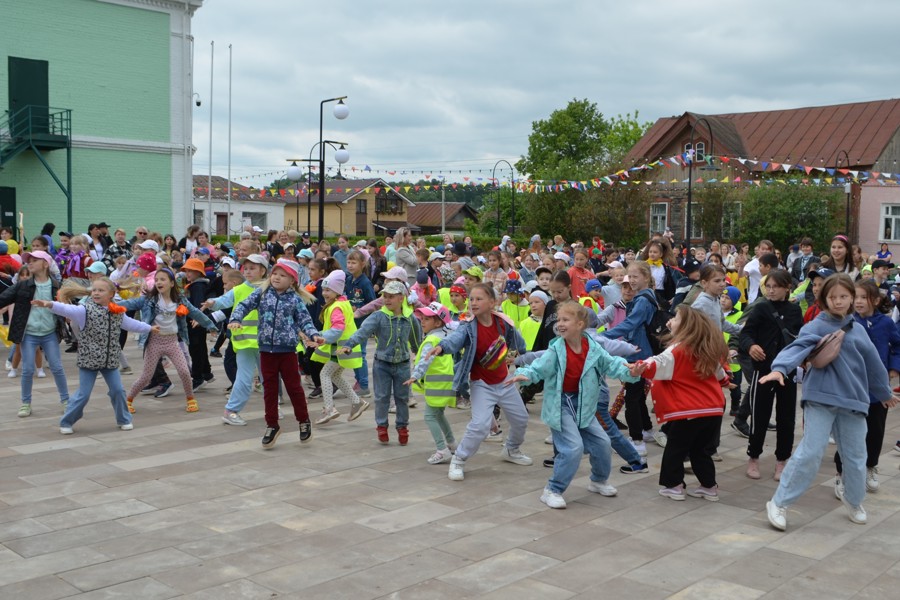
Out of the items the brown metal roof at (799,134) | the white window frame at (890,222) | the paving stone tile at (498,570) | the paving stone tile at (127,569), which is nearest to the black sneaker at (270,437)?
the paving stone tile at (127,569)

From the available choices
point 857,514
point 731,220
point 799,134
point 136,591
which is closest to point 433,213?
point 799,134

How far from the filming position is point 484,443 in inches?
328

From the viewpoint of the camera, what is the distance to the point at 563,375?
20.9 feet

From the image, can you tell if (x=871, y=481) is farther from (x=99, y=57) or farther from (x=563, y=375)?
(x=99, y=57)

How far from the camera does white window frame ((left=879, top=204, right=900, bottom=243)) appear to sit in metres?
40.2

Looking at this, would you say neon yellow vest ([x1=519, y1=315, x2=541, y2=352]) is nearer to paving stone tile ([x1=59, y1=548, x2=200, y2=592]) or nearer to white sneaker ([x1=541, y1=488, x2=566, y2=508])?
white sneaker ([x1=541, y1=488, x2=566, y2=508])

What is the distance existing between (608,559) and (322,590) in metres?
1.69

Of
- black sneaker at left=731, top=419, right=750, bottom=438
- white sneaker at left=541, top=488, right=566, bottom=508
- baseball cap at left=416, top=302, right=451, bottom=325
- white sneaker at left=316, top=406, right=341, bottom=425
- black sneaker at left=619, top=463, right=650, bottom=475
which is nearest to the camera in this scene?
white sneaker at left=541, top=488, right=566, bottom=508

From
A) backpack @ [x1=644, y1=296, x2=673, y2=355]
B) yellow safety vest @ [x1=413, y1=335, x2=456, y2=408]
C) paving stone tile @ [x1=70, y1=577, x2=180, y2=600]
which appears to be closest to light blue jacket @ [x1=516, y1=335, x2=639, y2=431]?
yellow safety vest @ [x1=413, y1=335, x2=456, y2=408]

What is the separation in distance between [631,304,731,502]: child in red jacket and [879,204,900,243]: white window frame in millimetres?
38481

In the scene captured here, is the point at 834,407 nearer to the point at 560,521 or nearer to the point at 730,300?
the point at 560,521

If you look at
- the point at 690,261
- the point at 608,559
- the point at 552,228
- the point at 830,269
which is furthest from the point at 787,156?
the point at 608,559

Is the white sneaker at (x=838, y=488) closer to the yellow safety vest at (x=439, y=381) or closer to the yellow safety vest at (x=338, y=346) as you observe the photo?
the yellow safety vest at (x=439, y=381)

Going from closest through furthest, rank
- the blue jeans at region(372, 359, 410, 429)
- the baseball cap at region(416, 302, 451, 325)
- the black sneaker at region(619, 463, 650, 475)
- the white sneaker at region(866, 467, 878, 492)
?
the white sneaker at region(866, 467, 878, 492) < the black sneaker at region(619, 463, 650, 475) < the baseball cap at region(416, 302, 451, 325) < the blue jeans at region(372, 359, 410, 429)
